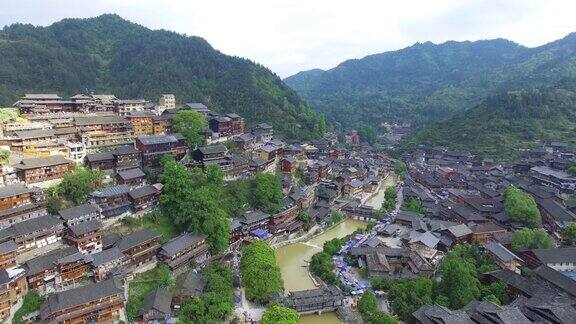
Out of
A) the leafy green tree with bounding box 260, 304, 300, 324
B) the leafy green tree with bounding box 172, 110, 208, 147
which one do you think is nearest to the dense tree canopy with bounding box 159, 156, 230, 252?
the leafy green tree with bounding box 172, 110, 208, 147

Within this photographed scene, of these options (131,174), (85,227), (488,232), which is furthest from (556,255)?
(131,174)

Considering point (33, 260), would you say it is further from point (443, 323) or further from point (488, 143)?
point (488, 143)

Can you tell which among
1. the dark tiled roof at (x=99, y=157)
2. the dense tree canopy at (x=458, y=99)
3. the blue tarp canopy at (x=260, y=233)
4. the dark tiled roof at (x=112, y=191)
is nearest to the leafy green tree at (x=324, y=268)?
the blue tarp canopy at (x=260, y=233)

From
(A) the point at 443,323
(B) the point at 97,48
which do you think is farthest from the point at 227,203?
(B) the point at 97,48

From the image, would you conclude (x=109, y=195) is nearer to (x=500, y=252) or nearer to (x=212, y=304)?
(x=212, y=304)

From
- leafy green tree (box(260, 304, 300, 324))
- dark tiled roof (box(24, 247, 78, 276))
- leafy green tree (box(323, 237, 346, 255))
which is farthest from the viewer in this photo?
leafy green tree (box(323, 237, 346, 255))

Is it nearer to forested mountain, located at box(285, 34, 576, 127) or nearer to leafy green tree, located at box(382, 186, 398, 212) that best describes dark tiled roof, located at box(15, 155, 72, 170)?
leafy green tree, located at box(382, 186, 398, 212)
